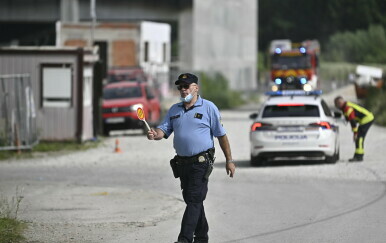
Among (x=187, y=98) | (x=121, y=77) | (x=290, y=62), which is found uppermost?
(x=187, y=98)

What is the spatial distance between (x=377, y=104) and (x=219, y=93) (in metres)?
20.5

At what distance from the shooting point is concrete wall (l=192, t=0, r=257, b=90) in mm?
74625

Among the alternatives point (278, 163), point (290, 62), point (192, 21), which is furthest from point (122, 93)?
point (192, 21)

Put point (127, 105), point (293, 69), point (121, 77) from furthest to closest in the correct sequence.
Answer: point (293, 69) < point (121, 77) < point (127, 105)

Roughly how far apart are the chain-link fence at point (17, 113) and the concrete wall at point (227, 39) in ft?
135

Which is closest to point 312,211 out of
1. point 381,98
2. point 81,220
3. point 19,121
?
point 81,220

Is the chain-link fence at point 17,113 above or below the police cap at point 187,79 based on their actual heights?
below

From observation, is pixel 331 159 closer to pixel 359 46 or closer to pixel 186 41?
pixel 186 41

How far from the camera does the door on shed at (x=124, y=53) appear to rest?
172 ft

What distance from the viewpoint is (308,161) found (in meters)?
25.0

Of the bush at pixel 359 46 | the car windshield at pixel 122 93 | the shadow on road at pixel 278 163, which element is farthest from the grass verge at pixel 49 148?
the bush at pixel 359 46

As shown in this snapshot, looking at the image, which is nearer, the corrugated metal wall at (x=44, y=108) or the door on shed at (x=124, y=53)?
the corrugated metal wall at (x=44, y=108)

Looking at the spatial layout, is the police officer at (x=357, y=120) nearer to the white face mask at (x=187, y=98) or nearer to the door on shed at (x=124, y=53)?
the white face mask at (x=187, y=98)

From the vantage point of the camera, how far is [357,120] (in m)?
24.4
